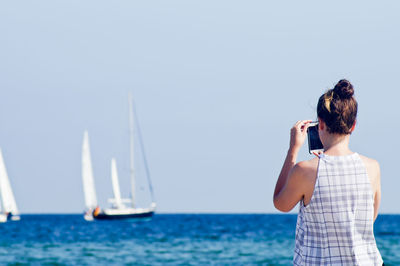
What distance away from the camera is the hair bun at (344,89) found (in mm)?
2641

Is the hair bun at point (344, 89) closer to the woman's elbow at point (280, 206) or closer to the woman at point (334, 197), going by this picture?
the woman at point (334, 197)

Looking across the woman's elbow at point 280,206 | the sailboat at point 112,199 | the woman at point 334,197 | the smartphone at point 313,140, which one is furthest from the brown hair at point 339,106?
the sailboat at point 112,199

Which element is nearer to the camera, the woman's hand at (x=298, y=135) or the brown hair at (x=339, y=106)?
the brown hair at (x=339, y=106)

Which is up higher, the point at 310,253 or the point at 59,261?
the point at 310,253

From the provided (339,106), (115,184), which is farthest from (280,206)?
(115,184)

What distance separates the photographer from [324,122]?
2.71m

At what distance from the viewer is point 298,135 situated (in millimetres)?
2803

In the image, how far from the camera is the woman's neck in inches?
108

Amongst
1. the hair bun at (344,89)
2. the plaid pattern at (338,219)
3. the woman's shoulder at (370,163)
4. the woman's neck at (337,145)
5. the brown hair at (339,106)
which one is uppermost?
the hair bun at (344,89)

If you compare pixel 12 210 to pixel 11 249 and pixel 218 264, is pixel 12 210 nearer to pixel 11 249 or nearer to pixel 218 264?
pixel 11 249

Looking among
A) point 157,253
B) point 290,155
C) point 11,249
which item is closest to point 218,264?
point 157,253

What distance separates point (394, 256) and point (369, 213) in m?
19.1

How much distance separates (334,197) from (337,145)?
7.6 inches

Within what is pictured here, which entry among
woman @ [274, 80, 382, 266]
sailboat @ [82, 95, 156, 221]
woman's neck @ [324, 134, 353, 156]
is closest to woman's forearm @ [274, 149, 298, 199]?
woman @ [274, 80, 382, 266]
